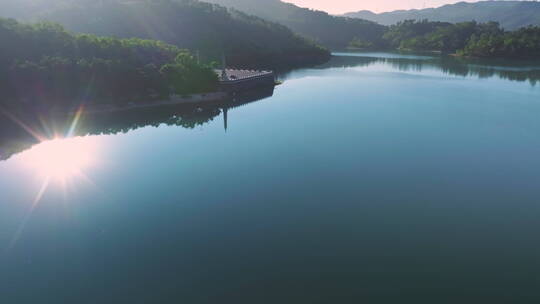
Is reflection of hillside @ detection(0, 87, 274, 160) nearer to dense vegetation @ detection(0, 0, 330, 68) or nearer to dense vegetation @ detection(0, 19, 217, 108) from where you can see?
dense vegetation @ detection(0, 19, 217, 108)

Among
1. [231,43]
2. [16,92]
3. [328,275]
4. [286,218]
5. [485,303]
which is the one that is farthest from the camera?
[231,43]

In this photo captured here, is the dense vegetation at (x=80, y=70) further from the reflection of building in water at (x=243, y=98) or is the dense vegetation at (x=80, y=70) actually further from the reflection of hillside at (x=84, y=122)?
the reflection of building in water at (x=243, y=98)

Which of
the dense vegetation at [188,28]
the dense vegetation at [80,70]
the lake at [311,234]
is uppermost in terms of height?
the dense vegetation at [188,28]

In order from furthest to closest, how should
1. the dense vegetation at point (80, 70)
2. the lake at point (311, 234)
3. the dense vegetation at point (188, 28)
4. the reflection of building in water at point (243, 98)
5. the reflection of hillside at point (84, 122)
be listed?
the dense vegetation at point (188, 28) → the reflection of building in water at point (243, 98) → the dense vegetation at point (80, 70) → the reflection of hillside at point (84, 122) → the lake at point (311, 234)

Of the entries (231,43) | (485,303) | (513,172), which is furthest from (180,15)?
(485,303)

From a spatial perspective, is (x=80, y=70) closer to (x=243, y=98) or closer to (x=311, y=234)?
(x=243, y=98)

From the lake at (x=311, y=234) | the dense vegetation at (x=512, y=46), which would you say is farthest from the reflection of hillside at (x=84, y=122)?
the dense vegetation at (x=512, y=46)

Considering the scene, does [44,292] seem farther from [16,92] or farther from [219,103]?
[219,103]
